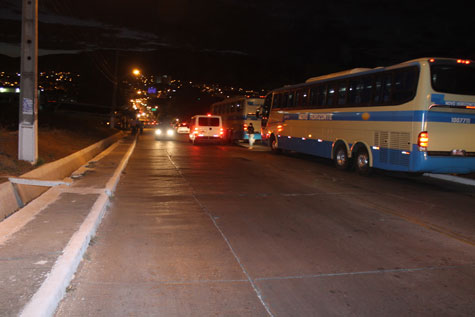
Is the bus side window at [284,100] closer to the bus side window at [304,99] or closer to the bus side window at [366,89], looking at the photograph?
the bus side window at [304,99]

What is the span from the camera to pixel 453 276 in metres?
5.18

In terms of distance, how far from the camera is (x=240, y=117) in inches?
1307

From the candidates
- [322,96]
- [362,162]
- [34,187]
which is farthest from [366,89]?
[34,187]

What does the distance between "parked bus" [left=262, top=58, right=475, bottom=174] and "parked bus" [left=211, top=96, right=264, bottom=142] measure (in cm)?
1371

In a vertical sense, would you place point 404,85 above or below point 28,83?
above

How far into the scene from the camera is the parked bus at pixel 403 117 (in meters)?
12.2

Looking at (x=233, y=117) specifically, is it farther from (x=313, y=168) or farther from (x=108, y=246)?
(x=108, y=246)

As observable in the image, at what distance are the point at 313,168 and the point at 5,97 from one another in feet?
99.2

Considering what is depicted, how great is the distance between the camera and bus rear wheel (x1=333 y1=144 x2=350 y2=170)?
16047mm

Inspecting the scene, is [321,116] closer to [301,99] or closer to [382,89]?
[301,99]

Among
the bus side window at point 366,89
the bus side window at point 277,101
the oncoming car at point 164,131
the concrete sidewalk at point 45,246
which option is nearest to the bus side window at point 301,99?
the bus side window at point 277,101

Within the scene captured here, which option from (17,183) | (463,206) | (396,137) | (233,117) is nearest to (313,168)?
(396,137)

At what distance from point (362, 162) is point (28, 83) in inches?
429

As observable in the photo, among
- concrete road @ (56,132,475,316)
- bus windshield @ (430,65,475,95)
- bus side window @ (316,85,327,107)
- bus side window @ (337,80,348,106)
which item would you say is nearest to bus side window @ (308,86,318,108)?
bus side window @ (316,85,327,107)
